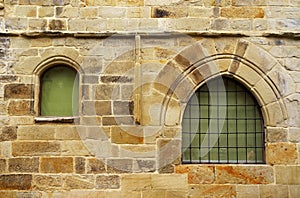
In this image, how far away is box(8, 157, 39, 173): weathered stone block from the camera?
5.34 meters

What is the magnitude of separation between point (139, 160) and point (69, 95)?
1.30m

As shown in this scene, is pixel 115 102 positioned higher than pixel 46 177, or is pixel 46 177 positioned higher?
pixel 115 102

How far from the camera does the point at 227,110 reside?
560cm

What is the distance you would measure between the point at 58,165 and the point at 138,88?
146cm

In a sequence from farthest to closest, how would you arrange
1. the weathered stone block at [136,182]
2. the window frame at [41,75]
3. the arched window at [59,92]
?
the arched window at [59,92] < the window frame at [41,75] < the weathered stone block at [136,182]

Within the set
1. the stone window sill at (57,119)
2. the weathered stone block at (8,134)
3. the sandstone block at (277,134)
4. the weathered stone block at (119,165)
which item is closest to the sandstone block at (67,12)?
the stone window sill at (57,119)

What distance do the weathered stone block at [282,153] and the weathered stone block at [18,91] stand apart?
327 centimetres

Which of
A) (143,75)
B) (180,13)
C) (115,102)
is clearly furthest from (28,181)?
(180,13)

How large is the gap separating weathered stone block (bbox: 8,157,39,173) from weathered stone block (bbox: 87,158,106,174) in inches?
26.8

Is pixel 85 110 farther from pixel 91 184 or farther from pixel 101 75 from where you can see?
pixel 91 184

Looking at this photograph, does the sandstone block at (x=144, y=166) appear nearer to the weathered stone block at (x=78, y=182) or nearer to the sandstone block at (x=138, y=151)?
the sandstone block at (x=138, y=151)

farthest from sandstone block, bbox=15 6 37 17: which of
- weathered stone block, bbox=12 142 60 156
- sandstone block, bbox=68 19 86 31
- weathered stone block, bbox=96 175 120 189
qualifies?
weathered stone block, bbox=96 175 120 189

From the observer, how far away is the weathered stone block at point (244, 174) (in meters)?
5.34

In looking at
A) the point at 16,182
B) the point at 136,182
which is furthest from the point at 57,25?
the point at 136,182
